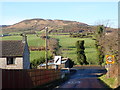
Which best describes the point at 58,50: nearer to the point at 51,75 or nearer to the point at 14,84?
the point at 51,75

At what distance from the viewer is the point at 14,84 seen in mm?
20594

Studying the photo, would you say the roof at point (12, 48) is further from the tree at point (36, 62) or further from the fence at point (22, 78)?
the fence at point (22, 78)

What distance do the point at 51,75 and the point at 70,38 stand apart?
7616cm

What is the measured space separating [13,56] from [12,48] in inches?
93.7

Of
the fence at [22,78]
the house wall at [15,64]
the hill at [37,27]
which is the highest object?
the hill at [37,27]

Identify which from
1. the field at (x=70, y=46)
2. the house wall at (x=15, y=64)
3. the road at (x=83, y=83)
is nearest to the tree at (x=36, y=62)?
the field at (x=70, y=46)

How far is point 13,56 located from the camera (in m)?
53.4

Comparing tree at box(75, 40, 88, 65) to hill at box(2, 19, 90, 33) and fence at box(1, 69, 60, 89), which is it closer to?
hill at box(2, 19, 90, 33)

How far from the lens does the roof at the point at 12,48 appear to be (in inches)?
2108

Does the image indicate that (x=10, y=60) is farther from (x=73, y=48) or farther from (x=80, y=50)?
(x=73, y=48)

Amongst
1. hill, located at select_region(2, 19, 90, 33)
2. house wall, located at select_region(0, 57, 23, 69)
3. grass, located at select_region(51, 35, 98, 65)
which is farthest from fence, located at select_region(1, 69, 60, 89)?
hill, located at select_region(2, 19, 90, 33)

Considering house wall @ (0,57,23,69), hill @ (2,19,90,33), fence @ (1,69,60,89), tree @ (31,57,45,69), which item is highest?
hill @ (2,19,90,33)

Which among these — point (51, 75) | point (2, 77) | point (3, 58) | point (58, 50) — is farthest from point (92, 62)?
point (2, 77)

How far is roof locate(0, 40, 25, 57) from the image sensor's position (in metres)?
53.5
